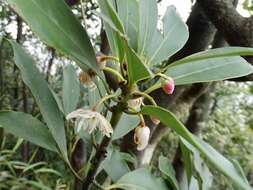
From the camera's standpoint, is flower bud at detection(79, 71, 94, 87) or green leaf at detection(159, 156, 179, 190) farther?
green leaf at detection(159, 156, 179, 190)

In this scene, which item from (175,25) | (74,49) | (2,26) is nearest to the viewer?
(74,49)

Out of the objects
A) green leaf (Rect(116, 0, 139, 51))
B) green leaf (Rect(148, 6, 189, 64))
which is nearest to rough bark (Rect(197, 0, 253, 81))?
green leaf (Rect(148, 6, 189, 64))

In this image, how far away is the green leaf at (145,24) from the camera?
520mm

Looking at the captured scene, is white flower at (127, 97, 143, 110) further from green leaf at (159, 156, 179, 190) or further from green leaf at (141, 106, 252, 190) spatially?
green leaf at (159, 156, 179, 190)

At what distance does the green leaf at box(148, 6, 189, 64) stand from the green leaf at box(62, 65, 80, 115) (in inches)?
6.3

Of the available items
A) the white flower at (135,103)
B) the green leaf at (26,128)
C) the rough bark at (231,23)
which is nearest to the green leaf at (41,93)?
the green leaf at (26,128)

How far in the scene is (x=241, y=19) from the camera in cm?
98

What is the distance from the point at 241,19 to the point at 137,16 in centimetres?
52

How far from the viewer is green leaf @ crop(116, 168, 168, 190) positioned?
0.61 metres

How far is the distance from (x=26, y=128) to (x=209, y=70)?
0.26 meters

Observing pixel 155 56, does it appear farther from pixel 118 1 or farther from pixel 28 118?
pixel 28 118

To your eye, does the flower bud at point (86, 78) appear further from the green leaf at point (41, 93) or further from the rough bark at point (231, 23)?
the rough bark at point (231, 23)

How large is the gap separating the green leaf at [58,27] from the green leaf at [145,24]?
0.20 feet

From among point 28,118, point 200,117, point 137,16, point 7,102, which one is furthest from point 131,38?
point 7,102
